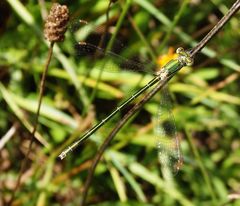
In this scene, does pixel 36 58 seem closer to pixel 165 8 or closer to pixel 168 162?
pixel 165 8

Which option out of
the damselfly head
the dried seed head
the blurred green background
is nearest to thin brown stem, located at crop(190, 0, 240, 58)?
the damselfly head

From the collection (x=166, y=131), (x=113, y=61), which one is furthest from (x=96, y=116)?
(x=166, y=131)

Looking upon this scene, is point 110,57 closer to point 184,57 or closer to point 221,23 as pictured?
point 184,57

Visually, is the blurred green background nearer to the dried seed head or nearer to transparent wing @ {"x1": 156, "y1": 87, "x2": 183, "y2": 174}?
transparent wing @ {"x1": 156, "y1": 87, "x2": 183, "y2": 174}

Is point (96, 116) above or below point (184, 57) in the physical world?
above

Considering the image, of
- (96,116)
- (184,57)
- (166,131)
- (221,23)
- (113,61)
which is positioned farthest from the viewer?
(96,116)

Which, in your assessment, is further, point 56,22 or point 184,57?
point 184,57

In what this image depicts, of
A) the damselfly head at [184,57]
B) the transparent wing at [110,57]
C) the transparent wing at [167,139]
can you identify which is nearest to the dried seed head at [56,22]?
the transparent wing at [110,57]

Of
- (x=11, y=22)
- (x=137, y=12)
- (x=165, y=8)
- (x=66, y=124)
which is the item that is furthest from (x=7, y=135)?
(x=165, y=8)
